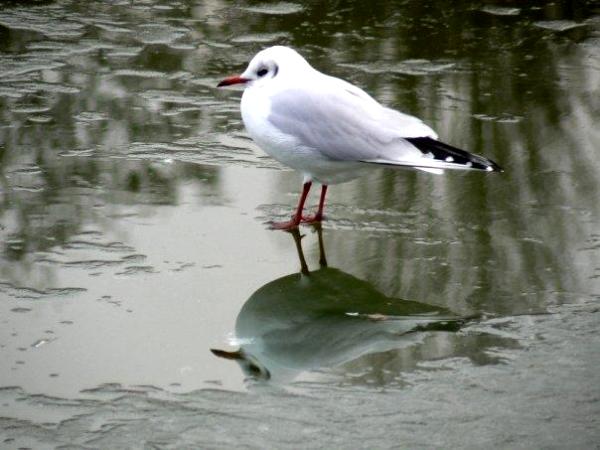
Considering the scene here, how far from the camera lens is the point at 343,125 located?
208 inches

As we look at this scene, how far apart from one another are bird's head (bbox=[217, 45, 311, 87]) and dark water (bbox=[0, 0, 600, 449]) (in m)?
0.61

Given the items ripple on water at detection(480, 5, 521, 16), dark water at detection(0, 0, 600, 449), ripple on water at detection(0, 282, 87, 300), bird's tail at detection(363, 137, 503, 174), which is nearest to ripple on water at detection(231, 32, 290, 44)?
dark water at detection(0, 0, 600, 449)

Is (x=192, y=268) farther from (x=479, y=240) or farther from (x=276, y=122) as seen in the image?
(x=479, y=240)

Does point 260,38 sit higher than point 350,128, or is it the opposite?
point 260,38

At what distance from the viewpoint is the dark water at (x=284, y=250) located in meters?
3.88

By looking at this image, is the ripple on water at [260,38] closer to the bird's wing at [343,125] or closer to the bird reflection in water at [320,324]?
the bird's wing at [343,125]

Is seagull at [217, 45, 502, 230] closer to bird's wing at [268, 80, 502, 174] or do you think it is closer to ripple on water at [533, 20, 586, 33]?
bird's wing at [268, 80, 502, 174]

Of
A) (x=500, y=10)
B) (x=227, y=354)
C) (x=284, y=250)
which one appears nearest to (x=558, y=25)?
(x=500, y=10)

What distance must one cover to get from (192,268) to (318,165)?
0.85 metres

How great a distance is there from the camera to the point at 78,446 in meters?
3.62

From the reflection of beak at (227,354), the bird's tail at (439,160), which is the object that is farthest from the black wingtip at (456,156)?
the reflection of beak at (227,354)

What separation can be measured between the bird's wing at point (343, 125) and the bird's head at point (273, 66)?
0.48ft

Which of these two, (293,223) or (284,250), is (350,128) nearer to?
(293,223)

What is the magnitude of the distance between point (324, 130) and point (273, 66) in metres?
Result: 0.45
